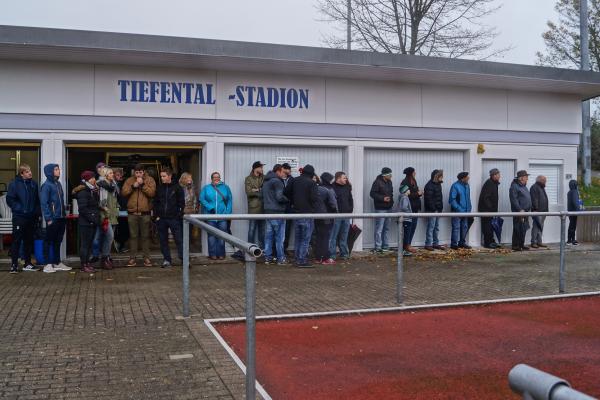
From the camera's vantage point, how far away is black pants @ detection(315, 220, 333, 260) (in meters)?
10.2

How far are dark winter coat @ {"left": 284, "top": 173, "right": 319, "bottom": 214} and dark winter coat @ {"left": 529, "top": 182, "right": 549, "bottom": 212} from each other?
250 inches

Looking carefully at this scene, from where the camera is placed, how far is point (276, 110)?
13422 mm

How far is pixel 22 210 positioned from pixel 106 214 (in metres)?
1.39

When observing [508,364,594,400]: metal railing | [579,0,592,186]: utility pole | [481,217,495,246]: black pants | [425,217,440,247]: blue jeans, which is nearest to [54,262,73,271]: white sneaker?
[425,217,440,247]: blue jeans

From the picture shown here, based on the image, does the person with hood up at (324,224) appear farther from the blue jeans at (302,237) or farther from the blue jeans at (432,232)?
the blue jeans at (432,232)

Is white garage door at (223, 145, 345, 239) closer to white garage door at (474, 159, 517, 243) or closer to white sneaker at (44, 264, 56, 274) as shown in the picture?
white sneaker at (44, 264, 56, 274)

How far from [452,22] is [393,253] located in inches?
775

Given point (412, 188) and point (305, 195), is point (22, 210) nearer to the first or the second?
point (305, 195)

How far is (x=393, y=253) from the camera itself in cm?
956

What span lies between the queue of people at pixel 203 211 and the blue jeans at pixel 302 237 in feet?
0.06

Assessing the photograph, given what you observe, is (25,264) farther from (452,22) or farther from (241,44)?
(452,22)

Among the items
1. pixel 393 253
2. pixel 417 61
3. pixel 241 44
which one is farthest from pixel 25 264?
pixel 417 61

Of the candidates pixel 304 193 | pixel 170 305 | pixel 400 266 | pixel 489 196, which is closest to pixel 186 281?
pixel 170 305

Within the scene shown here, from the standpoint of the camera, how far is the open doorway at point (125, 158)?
12.6 m
